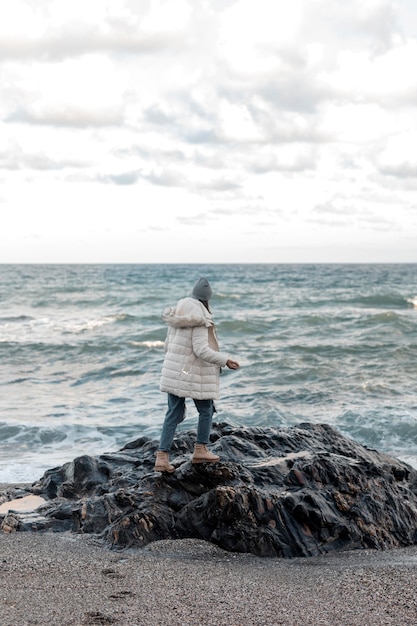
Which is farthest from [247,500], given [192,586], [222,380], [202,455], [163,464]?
[222,380]

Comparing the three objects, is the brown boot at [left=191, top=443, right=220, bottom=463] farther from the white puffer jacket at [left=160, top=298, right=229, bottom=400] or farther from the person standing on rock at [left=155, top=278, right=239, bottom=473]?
the white puffer jacket at [left=160, top=298, right=229, bottom=400]

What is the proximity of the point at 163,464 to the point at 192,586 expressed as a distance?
5.08ft

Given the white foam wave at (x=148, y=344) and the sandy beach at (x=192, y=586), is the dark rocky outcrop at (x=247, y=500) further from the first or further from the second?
the white foam wave at (x=148, y=344)

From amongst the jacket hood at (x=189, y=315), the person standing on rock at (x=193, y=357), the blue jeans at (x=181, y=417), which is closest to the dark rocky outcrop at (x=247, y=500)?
the blue jeans at (x=181, y=417)

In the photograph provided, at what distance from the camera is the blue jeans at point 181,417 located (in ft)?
19.1

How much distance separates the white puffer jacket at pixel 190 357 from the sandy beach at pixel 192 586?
3.98ft

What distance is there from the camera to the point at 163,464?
593 centimetres

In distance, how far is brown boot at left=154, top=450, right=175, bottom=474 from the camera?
5.93 metres

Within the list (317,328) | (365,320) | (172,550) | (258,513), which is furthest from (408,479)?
(365,320)

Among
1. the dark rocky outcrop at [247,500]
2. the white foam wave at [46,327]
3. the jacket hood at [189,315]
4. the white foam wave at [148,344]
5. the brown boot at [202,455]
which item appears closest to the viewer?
the dark rocky outcrop at [247,500]

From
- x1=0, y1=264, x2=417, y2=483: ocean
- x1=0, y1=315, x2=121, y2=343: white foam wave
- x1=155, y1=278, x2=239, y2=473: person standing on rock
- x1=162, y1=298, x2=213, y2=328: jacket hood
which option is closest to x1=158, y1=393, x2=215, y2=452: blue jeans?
x1=155, y1=278, x2=239, y2=473: person standing on rock

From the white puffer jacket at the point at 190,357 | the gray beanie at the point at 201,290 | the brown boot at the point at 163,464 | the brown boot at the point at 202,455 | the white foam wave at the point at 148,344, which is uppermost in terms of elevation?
the gray beanie at the point at 201,290

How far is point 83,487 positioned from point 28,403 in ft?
20.2

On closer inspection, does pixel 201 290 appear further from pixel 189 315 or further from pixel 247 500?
pixel 247 500
